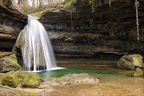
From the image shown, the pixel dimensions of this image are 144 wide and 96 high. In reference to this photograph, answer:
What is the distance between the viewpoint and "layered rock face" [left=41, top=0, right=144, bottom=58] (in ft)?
67.7

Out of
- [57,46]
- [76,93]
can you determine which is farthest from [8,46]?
[76,93]

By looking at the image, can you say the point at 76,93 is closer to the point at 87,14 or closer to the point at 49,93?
the point at 49,93

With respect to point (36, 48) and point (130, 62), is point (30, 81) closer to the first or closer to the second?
point (36, 48)

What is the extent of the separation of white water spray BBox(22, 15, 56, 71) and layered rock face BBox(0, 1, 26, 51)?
102 cm

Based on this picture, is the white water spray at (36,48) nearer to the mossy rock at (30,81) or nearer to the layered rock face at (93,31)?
the layered rock face at (93,31)

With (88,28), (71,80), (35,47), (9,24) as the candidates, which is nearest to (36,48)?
(35,47)

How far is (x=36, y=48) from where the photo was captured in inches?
808

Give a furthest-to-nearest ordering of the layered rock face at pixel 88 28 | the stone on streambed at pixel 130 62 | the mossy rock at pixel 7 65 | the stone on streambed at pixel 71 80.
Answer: the layered rock face at pixel 88 28 < the stone on streambed at pixel 130 62 < the mossy rock at pixel 7 65 < the stone on streambed at pixel 71 80

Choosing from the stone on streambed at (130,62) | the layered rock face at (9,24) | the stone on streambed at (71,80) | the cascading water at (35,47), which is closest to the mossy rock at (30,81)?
the stone on streambed at (71,80)

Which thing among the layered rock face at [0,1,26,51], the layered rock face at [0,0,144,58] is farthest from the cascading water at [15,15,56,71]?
the layered rock face at [0,0,144,58]

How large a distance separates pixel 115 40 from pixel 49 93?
15.5 metres

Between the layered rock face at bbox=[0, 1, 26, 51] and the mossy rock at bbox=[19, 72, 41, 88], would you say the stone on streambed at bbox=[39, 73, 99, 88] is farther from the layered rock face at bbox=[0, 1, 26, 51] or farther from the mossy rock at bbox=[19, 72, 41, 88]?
the layered rock face at bbox=[0, 1, 26, 51]

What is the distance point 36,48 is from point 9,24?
3.53 metres

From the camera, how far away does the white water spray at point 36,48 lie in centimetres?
1955
